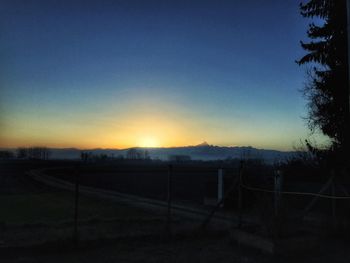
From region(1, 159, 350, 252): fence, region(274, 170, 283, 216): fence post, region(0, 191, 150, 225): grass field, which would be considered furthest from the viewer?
region(0, 191, 150, 225): grass field

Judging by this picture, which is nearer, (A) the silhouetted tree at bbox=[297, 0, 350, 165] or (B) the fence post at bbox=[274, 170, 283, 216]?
(B) the fence post at bbox=[274, 170, 283, 216]

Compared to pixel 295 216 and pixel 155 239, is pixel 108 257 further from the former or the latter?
pixel 295 216

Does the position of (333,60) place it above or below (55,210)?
above

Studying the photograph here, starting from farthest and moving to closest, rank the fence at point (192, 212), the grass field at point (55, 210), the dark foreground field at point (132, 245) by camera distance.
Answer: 1. the grass field at point (55, 210)
2. the fence at point (192, 212)
3. the dark foreground field at point (132, 245)

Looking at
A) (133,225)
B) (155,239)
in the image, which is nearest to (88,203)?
(133,225)

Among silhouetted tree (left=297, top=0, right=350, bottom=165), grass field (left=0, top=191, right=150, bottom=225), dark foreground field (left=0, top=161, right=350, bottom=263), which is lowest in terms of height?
grass field (left=0, top=191, right=150, bottom=225)

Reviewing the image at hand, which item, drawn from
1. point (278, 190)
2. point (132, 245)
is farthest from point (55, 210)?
point (278, 190)

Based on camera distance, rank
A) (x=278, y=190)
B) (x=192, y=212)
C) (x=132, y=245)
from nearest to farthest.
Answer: (x=132, y=245)
(x=278, y=190)
(x=192, y=212)

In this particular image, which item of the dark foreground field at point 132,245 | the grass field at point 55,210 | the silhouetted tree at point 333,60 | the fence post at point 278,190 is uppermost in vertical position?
the silhouetted tree at point 333,60

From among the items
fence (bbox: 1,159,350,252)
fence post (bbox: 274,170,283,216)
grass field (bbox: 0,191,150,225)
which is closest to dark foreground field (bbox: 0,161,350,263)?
fence (bbox: 1,159,350,252)

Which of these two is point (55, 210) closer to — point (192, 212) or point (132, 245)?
point (192, 212)

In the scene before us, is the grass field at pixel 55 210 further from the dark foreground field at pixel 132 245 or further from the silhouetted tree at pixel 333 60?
the silhouetted tree at pixel 333 60

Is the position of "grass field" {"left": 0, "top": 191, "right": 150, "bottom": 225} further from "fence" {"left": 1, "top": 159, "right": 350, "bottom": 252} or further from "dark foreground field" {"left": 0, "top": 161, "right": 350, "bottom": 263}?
Result: "dark foreground field" {"left": 0, "top": 161, "right": 350, "bottom": 263}

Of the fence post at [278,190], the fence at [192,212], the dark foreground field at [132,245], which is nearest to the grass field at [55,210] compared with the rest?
the fence at [192,212]
